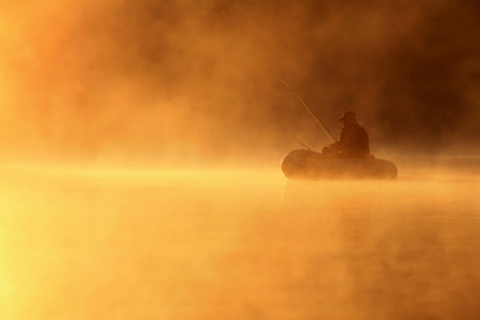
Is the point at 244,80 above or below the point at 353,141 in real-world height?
above

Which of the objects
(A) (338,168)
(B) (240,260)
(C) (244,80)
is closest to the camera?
(B) (240,260)

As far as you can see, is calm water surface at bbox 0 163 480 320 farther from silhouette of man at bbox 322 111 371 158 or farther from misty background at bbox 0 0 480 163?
misty background at bbox 0 0 480 163

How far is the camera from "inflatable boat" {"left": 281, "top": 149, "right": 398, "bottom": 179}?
55.1 ft

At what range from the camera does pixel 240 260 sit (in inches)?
233

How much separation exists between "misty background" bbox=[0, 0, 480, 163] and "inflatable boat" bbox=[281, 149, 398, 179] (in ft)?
81.0

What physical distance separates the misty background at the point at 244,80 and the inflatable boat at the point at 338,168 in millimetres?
24691

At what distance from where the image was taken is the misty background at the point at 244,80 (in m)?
44.2

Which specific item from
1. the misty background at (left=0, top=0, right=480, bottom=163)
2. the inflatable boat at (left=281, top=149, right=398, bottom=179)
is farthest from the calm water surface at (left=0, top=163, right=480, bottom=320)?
the misty background at (left=0, top=0, right=480, bottom=163)

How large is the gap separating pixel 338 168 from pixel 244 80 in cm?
3430

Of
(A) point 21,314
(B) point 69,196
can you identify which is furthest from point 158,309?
(B) point 69,196

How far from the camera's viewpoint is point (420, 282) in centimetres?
500

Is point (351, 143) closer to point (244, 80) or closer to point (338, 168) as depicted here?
point (338, 168)

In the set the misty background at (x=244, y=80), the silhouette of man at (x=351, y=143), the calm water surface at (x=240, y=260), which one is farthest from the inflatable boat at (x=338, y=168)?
the misty background at (x=244, y=80)

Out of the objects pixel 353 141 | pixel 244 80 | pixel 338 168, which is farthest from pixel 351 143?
pixel 244 80
